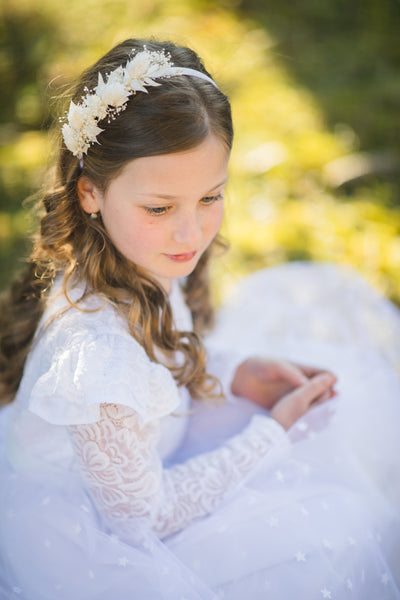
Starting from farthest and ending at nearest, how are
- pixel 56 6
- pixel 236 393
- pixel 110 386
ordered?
pixel 56 6
pixel 236 393
pixel 110 386

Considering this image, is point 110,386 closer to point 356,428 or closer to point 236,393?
point 236,393

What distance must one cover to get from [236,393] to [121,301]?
59cm

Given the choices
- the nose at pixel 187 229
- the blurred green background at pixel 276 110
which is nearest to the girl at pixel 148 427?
the nose at pixel 187 229

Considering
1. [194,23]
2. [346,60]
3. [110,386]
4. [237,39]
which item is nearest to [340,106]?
[346,60]

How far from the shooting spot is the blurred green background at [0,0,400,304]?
3.00m

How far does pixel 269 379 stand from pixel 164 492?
54 centimetres

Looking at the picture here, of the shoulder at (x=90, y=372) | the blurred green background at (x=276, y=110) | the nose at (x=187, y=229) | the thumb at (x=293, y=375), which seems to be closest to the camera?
the shoulder at (x=90, y=372)

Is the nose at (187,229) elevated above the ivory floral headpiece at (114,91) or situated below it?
below

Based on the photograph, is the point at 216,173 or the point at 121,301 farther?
the point at 121,301

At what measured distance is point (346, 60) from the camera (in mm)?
4609

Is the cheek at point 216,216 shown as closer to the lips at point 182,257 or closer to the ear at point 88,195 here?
the lips at point 182,257

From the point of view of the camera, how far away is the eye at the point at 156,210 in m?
1.24

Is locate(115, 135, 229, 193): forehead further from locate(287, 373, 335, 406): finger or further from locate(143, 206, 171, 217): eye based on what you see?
locate(287, 373, 335, 406): finger

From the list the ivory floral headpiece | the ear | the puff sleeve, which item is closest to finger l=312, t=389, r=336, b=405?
the puff sleeve
